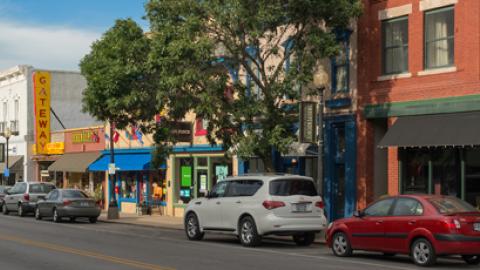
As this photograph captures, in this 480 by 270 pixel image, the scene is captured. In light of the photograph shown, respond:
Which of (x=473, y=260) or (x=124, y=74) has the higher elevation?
(x=124, y=74)

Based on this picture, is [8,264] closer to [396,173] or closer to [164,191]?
[396,173]

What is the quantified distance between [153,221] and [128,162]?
7849 millimetres

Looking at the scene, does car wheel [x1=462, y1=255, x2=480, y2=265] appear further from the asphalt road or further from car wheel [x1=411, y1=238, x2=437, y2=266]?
car wheel [x1=411, y1=238, x2=437, y2=266]

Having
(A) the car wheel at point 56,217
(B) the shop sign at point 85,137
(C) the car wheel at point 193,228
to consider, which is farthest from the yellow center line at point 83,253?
(B) the shop sign at point 85,137

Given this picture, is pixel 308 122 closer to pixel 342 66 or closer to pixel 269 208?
pixel 342 66

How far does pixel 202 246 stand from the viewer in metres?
19.6

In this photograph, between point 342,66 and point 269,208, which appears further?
point 342,66

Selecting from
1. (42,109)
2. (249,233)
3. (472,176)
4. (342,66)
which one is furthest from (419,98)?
(42,109)

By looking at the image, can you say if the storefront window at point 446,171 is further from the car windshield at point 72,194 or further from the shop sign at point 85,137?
the shop sign at point 85,137

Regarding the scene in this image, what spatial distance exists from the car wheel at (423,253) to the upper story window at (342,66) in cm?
1090

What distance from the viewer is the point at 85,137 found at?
44750mm

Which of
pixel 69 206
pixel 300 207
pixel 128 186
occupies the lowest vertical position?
pixel 69 206

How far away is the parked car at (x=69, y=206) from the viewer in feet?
100

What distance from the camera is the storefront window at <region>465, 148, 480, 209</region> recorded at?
21.1 m
